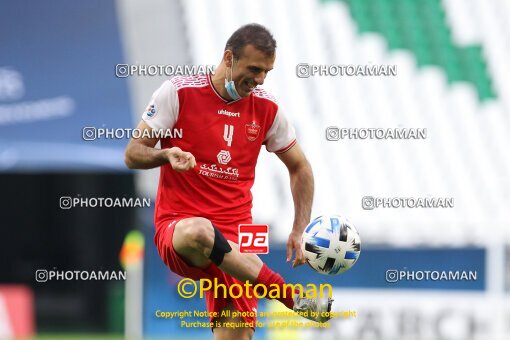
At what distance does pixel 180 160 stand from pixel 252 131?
724 millimetres

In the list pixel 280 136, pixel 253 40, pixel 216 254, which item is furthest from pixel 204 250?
pixel 253 40

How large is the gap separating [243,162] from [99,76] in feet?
14.3

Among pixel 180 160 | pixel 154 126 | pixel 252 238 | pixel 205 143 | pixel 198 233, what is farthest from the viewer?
pixel 252 238

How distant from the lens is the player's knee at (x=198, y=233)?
4617 mm

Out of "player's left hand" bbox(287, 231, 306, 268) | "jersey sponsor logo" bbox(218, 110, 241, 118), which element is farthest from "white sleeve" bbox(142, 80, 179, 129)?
"player's left hand" bbox(287, 231, 306, 268)

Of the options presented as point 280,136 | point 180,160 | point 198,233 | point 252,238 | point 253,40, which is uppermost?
point 253,40

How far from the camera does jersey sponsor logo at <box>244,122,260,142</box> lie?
5.05m

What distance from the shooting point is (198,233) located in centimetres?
461

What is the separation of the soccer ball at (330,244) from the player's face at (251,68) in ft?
2.53

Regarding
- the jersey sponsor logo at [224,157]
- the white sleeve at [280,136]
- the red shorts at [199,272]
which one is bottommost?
the red shorts at [199,272]

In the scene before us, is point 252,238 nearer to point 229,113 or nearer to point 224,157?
point 224,157

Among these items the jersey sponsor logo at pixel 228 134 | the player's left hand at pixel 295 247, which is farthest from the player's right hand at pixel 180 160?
the player's left hand at pixel 295 247

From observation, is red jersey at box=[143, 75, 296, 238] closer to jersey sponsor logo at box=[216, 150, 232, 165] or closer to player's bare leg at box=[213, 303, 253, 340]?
jersey sponsor logo at box=[216, 150, 232, 165]

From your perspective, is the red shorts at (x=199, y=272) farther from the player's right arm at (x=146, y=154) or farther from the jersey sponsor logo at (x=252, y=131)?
the jersey sponsor logo at (x=252, y=131)
